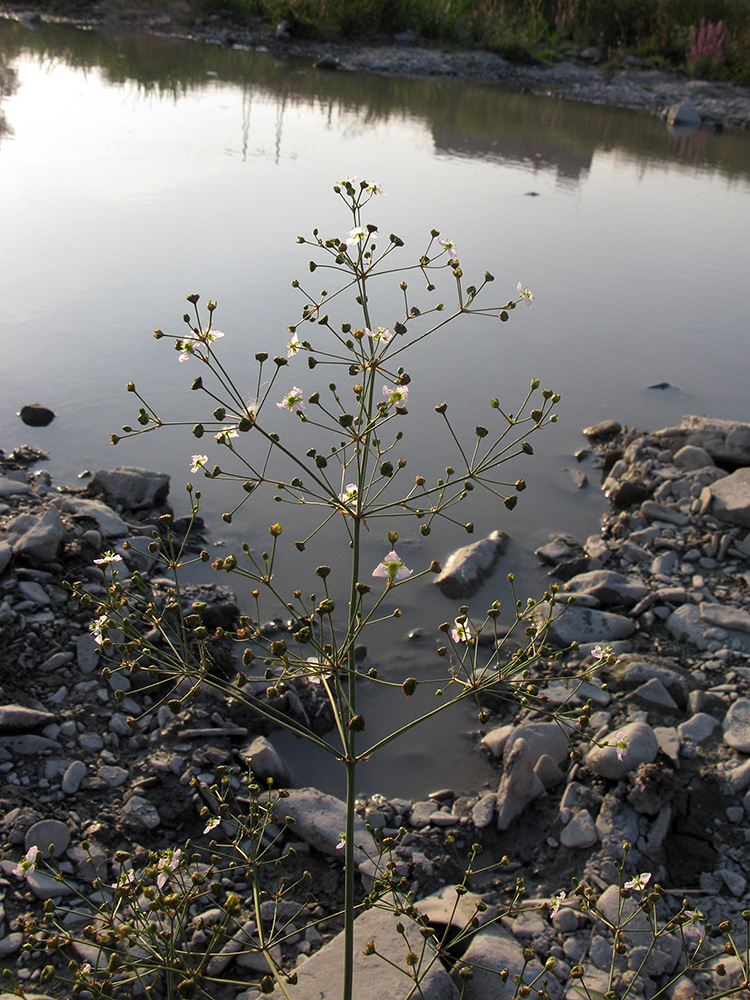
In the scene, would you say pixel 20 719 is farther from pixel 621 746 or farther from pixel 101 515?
pixel 621 746

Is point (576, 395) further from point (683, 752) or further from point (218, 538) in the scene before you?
point (683, 752)

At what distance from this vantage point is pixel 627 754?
2.94 metres

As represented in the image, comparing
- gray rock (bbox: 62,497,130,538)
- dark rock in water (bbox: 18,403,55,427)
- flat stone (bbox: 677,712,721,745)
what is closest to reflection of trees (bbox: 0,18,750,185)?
dark rock in water (bbox: 18,403,55,427)

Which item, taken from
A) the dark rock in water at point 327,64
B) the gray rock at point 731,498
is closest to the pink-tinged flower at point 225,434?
the gray rock at point 731,498

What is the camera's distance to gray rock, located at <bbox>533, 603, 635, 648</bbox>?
3918 millimetres

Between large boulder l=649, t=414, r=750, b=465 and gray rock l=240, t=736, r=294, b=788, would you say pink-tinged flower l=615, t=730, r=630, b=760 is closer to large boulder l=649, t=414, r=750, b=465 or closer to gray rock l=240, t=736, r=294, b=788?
gray rock l=240, t=736, r=294, b=788

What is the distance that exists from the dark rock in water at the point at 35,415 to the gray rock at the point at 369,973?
377 centimetres

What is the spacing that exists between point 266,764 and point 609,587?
201 cm

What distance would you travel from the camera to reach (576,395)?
6.36 meters

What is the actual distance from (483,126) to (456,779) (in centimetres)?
1505

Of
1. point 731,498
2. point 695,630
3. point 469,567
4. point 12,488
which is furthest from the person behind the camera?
point 731,498

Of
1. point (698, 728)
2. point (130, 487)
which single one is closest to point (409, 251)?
point (130, 487)

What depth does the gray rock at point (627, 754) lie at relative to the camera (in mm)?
2963

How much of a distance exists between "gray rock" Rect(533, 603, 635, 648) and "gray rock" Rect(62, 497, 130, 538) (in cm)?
205
